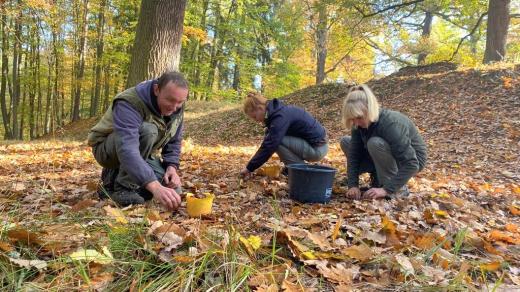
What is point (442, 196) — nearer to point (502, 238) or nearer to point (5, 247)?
point (502, 238)

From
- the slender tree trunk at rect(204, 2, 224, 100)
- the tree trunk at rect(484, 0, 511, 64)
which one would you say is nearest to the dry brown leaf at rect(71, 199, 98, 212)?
the tree trunk at rect(484, 0, 511, 64)

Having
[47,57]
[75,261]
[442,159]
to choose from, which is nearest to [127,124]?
[75,261]

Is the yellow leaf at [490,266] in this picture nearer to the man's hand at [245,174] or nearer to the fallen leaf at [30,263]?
the fallen leaf at [30,263]

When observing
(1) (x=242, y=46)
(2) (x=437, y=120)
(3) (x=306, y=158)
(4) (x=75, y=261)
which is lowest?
(4) (x=75, y=261)

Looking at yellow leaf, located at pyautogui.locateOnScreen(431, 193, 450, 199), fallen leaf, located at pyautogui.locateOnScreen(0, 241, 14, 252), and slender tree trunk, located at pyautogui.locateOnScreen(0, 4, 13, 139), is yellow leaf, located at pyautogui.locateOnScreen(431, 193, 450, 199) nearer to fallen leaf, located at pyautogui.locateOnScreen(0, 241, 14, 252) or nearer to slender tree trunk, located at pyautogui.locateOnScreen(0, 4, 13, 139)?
fallen leaf, located at pyautogui.locateOnScreen(0, 241, 14, 252)

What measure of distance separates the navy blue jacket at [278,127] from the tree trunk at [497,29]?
7.95 meters

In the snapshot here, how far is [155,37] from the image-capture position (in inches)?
229

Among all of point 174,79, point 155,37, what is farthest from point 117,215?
point 155,37

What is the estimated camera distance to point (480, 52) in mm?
20641

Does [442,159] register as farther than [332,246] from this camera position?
Yes

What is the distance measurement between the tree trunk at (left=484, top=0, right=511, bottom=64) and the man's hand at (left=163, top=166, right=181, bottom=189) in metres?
9.37

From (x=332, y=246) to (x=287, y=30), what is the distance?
66.9 ft

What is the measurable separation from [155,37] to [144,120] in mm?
3237

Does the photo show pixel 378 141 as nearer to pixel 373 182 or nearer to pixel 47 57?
pixel 373 182
